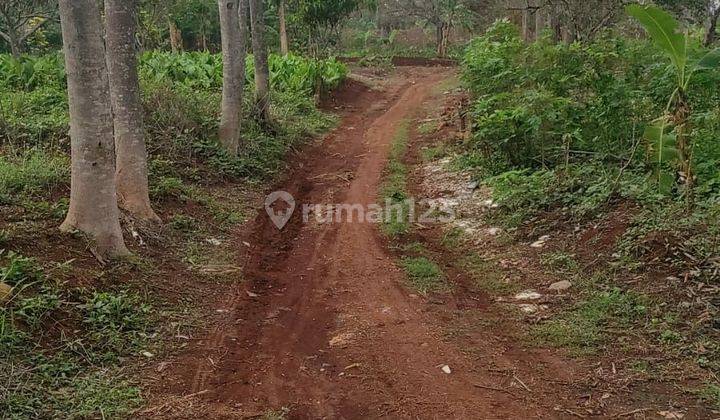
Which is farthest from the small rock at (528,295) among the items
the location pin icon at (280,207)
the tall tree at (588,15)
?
the tall tree at (588,15)

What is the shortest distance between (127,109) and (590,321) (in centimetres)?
606

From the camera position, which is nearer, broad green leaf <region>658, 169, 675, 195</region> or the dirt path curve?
the dirt path curve

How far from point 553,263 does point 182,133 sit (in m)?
7.40

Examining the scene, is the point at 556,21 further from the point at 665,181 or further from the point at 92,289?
the point at 92,289

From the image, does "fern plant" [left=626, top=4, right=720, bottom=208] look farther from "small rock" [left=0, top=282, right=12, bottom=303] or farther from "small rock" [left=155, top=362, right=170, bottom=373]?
"small rock" [left=0, top=282, right=12, bottom=303]

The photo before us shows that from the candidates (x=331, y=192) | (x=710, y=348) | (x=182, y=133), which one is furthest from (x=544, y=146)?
(x=182, y=133)

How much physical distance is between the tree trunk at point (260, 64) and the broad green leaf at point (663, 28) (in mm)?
9380

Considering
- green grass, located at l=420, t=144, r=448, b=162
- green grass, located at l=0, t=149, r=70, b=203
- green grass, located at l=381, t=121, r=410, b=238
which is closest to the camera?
green grass, located at l=0, t=149, r=70, b=203

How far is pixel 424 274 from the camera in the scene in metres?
7.01

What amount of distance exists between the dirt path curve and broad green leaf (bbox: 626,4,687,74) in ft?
11.8

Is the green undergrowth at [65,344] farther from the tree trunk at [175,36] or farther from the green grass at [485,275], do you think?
the tree trunk at [175,36]

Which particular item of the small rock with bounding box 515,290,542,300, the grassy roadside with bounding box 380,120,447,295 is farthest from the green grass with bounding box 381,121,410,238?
the small rock with bounding box 515,290,542,300

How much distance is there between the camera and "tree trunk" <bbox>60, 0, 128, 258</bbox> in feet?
19.3

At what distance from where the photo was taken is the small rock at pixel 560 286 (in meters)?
6.27
